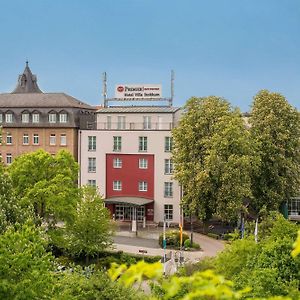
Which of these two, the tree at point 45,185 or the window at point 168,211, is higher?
the tree at point 45,185

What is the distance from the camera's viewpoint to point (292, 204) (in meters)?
57.7

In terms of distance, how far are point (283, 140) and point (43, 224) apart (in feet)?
71.8

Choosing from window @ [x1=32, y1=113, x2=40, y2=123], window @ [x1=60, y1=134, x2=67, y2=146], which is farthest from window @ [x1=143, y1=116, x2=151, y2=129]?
window @ [x1=32, y1=113, x2=40, y2=123]

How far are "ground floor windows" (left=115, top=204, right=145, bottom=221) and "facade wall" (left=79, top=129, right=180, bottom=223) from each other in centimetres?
92

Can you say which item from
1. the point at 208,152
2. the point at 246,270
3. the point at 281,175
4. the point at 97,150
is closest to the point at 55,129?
the point at 97,150

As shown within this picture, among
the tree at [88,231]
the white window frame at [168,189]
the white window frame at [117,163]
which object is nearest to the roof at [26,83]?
the white window frame at [117,163]

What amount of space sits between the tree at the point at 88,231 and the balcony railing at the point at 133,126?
17217 millimetres

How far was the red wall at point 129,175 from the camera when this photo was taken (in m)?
56.1

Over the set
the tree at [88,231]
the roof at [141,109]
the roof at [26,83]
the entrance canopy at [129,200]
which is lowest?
the tree at [88,231]

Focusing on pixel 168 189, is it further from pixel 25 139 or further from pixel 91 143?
pixel 25 139

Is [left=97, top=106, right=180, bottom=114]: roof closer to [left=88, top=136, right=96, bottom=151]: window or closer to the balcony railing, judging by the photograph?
the balcony railing

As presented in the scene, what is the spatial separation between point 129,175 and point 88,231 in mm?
17073

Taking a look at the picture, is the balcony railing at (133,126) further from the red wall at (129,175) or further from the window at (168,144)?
the red wall at (129,175)

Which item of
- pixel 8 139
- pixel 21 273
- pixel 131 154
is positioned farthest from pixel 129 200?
pixel 21 273
